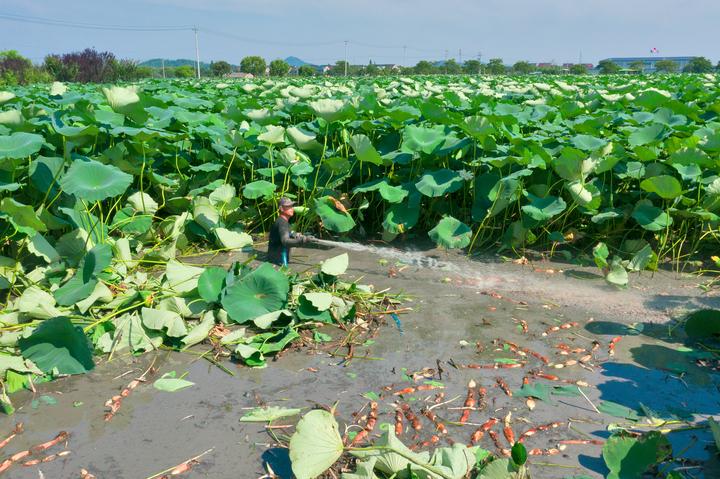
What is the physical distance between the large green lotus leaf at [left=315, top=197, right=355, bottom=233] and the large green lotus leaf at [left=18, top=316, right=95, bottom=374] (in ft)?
7.41

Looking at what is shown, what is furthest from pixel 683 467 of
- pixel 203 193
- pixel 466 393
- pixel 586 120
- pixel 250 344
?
pixel 203 193

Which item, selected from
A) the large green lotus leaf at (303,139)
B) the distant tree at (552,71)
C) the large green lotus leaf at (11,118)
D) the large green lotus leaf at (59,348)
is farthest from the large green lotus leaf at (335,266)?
the distant tree at (552,71)

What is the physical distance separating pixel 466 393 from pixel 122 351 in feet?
5.72

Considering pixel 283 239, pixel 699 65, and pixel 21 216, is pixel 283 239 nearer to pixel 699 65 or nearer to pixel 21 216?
pixel 21 216

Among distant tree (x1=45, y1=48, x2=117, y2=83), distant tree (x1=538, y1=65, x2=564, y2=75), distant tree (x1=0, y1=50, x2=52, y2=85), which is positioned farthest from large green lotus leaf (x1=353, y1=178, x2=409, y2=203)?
distant tree (x1=538, y1=65, x2=564, y2=75)

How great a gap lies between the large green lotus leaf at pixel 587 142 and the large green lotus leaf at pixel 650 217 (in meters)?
0.53

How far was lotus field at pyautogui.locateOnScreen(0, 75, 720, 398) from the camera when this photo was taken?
130 inches

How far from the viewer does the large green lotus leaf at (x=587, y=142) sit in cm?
453

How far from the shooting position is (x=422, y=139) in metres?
4.87

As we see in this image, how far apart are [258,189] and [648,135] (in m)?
3.10

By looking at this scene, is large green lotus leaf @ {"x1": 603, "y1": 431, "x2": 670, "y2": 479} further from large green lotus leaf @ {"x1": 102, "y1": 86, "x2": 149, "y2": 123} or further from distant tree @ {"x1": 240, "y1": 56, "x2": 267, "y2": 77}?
distant tree @ {"x1": 240, "y1": 56, "x2": 267, "y2": 77}

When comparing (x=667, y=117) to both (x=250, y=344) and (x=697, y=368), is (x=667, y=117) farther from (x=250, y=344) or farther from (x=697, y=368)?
(x=250, y=344)

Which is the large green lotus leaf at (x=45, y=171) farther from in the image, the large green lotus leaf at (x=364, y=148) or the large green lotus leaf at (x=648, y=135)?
the large green lotus leaf at (x=648, y=135)

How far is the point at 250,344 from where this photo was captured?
10.3 feet
